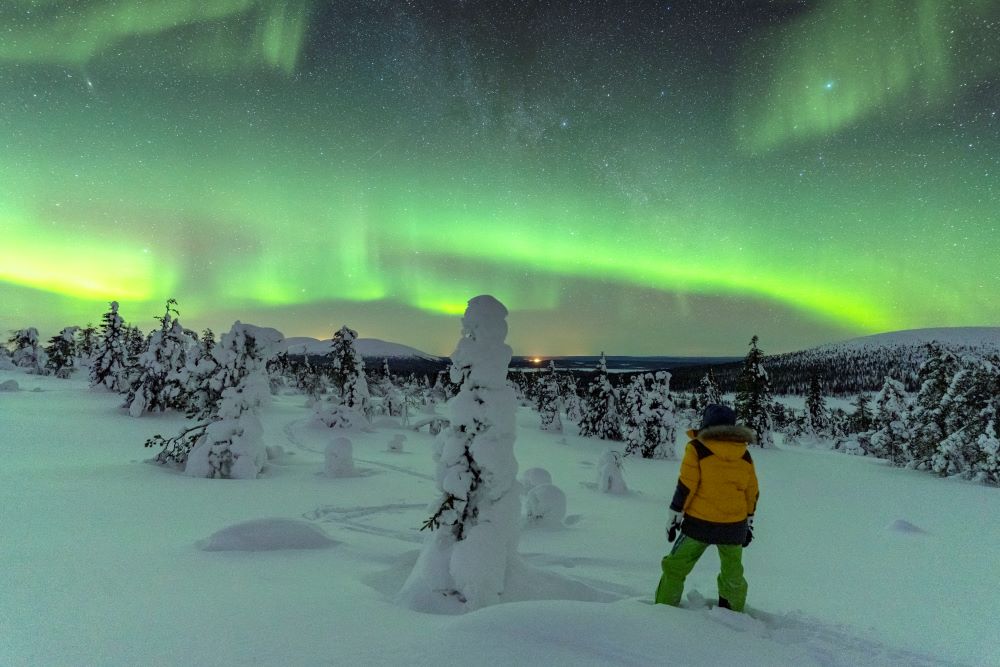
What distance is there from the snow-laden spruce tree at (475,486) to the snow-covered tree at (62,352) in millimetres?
58516

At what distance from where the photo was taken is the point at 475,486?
17.7 feet

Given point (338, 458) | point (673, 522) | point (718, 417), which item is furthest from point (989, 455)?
point (338, 458)

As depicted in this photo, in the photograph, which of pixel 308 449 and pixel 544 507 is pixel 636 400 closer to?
pixel 308 449

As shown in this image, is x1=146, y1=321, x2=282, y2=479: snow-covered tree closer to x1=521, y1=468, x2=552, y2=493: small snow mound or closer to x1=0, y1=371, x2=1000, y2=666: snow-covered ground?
x1=0, y1=371, x2=1000, y2=666: snow-covered ground

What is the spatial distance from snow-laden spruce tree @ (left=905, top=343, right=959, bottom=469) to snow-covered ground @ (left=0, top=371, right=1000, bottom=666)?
12570 mm

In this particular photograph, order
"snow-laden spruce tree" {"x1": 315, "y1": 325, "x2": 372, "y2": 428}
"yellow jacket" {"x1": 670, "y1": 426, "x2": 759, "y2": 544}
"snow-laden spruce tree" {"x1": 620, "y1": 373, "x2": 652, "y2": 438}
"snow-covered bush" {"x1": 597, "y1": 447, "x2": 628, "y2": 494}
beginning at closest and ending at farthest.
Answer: "yellow jacket" {"x1": 670, "y1": 426, "x2": 759, "y2": 544} < "snow-covered bush" {"x1": 597, "y1": 447, "x2": 628, "y2": 494} < "snow-laden spruce tree" {"x1": 620, "y1": 373, "x2": 652, "y2": 438} < "snow-laden spruce tree" {"x1": 315, "y1": 325, "x2": 372, "y2": 428}

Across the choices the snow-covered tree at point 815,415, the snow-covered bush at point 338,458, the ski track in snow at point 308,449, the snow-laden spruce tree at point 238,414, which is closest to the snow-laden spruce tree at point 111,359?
the ski track in snow at point 308,449

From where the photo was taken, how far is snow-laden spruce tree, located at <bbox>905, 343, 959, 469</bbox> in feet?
79.2

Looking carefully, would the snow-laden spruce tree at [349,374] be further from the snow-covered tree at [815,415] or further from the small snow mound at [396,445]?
the snow-covered tree at [815,415]

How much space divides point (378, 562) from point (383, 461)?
39.6 ft

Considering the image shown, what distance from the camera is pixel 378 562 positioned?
6039 mm

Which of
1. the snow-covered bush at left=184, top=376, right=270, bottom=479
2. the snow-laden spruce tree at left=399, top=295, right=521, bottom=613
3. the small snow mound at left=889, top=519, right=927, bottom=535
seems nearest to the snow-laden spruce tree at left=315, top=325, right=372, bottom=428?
the snow-covered bush at left=184, top=376, right=270, bottom=479

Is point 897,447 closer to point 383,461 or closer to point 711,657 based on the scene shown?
point 383,461

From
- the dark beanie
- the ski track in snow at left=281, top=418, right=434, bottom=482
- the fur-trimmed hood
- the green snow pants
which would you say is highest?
the dark beanie
